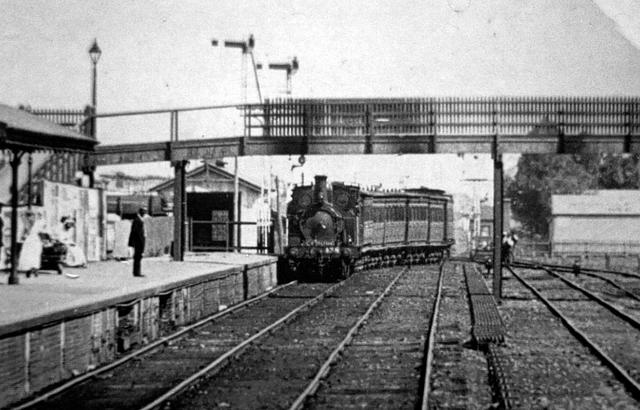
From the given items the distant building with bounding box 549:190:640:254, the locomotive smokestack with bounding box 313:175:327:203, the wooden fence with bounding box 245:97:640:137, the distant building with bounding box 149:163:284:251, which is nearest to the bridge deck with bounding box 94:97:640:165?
the wooden fence with bounding box 245:97:640:137

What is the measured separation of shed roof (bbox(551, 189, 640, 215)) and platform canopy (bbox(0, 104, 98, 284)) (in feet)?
178

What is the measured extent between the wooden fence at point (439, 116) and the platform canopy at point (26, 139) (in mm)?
7069

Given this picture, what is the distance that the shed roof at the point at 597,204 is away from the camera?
6856cm

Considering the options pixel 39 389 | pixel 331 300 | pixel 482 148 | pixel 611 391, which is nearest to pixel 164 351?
pixel 39 389

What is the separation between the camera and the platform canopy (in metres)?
14.4

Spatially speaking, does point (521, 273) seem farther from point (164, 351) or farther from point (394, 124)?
point (164, 351)

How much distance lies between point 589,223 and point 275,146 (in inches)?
1902

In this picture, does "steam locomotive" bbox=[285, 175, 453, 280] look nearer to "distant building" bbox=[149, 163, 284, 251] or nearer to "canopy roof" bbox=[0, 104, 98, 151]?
"distant building" bbox=[149, 163, 284, 251]

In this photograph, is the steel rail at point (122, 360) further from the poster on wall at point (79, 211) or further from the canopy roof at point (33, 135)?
the poster on wall at point (79, 211)

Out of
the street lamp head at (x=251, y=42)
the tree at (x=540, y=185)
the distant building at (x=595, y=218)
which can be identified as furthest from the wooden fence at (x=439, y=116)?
the tree at (x=540, y=185)

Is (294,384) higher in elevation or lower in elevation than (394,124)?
lower

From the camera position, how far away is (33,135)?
49.0 feet

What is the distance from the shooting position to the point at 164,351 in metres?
15.2

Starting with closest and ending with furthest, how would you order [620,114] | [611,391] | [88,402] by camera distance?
[88,402] < [611,391] < [620,114]
